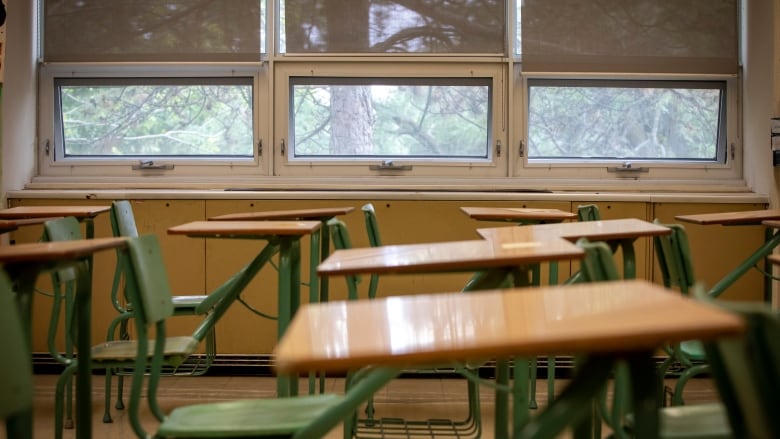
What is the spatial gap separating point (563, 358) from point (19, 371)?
3.39m

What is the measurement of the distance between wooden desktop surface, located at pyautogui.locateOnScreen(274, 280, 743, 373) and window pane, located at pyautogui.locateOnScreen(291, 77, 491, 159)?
3.53 meters

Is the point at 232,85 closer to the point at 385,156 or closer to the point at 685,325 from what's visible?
the point at 385,156

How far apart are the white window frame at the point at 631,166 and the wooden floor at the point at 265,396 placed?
1.11 m

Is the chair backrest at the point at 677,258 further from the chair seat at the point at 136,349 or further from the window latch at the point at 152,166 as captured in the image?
the window latch at the point at 152,166

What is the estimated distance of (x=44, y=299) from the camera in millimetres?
4473

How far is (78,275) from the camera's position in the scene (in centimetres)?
213

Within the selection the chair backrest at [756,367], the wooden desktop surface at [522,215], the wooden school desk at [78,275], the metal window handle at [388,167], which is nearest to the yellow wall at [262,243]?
the metal window handle at [388,167]

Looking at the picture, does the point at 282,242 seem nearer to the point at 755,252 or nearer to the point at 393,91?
the point at 755,252

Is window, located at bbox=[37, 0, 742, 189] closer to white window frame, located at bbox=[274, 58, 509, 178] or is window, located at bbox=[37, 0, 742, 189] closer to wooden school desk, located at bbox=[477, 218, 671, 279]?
white window frame, located at bbox=[274, 58, 509, 178]

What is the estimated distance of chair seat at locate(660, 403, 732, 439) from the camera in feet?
4.49

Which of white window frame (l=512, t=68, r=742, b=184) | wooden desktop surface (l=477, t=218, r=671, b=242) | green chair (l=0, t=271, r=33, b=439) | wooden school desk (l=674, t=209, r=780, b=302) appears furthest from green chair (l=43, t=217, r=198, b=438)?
white window frame (l=512, t=68, r=742, b=184)

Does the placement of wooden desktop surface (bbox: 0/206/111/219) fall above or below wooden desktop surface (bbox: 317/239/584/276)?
above

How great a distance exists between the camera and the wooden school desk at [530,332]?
0.90 meters

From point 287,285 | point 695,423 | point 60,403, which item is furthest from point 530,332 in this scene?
point 60,403
